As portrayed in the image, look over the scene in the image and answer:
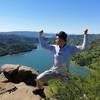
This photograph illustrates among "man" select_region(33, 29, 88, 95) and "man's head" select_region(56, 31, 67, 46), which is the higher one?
"man's head" select_region(56, 31, 67, 46)

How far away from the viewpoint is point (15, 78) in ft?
55.2

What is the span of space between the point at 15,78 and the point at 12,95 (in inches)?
203

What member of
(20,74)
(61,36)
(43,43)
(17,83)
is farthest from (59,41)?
(20,74)

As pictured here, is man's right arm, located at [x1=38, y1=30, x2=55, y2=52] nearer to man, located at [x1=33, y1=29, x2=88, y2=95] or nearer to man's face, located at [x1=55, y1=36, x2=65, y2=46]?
man, located at [x1=33, y1=29, x2=88, y2=95]

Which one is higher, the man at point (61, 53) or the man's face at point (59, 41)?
the man's face at point (59, 41)

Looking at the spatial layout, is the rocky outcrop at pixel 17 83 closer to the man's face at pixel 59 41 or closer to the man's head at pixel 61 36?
the man's face at pixel 59 41

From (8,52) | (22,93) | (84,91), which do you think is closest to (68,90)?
(84,91)

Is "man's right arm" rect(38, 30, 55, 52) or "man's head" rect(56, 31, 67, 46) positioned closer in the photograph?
"man's head" rect(56, 31, 67, 46)

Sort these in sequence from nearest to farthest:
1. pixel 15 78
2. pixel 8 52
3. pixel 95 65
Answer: pixel 95 65 → pixel 15 78 → pixel 8 52

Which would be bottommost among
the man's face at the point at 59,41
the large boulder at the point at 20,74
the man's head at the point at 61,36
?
the large boulder at the point at 20,74

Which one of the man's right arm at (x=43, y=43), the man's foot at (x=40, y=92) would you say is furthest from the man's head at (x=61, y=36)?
the man's foot at (x=40, y=92)

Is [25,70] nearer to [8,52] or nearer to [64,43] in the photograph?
[64,43]

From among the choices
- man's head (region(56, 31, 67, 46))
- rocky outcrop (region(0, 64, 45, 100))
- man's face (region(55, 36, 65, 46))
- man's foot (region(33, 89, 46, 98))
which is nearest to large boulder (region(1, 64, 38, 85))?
rocky outcrop (region(0, 64, 45, 100))

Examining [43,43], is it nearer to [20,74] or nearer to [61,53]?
[61,53]
